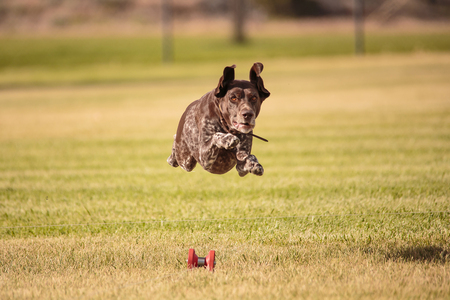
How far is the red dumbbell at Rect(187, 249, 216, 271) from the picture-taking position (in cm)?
592

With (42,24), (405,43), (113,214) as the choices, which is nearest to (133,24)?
(42,24)

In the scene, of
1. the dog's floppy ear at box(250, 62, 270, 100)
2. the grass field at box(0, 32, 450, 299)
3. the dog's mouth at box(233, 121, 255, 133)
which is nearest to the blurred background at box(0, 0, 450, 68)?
the grass field at box(0, 32, 450, 299)

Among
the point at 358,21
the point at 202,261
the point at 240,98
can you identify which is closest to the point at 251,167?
the point at 240,98

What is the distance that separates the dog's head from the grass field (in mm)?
1862

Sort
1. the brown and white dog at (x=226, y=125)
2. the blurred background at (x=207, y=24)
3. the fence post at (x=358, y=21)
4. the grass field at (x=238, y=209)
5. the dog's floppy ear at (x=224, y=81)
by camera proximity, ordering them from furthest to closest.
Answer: the blurred background at (x=207, y=24), the fence post at (x=358, y=21), the grass field at (x=238, y=209), the dog's floppy ear at (x=224, y=81), the brown and white dog at (x=226, y=125)

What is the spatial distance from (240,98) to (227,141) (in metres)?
0.42

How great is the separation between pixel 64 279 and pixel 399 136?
13347 mm

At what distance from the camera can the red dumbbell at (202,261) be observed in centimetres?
592

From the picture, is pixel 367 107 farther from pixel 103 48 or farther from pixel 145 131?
pixel 103 48

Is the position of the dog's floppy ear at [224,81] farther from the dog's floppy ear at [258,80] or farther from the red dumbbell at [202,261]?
the red dumbbell at [202,261]

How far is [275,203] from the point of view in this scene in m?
9.58

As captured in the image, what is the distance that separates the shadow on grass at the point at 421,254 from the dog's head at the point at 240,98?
293 centimetres

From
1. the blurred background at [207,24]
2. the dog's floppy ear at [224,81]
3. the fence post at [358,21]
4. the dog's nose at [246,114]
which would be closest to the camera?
the dog's nose at [246,114]

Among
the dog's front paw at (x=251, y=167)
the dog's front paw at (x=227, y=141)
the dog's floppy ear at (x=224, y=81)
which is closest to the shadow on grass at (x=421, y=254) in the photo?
the dog's front paw at (x=251, y=167)
